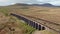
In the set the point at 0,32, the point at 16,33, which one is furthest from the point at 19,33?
the point at 0,32

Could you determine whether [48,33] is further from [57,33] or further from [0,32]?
[0,32]

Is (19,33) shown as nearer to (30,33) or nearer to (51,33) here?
(30,33)

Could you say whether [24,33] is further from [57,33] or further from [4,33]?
[57,33]

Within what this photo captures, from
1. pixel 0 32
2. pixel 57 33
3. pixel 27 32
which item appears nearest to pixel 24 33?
pixel 27 32

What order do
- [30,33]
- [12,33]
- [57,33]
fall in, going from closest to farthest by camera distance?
[57,33]
[12,33]
[30,33]

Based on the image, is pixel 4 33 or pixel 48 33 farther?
pixel 4 33

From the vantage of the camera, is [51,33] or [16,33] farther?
[16,33]

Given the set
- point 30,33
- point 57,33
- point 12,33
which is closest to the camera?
point 57,33
